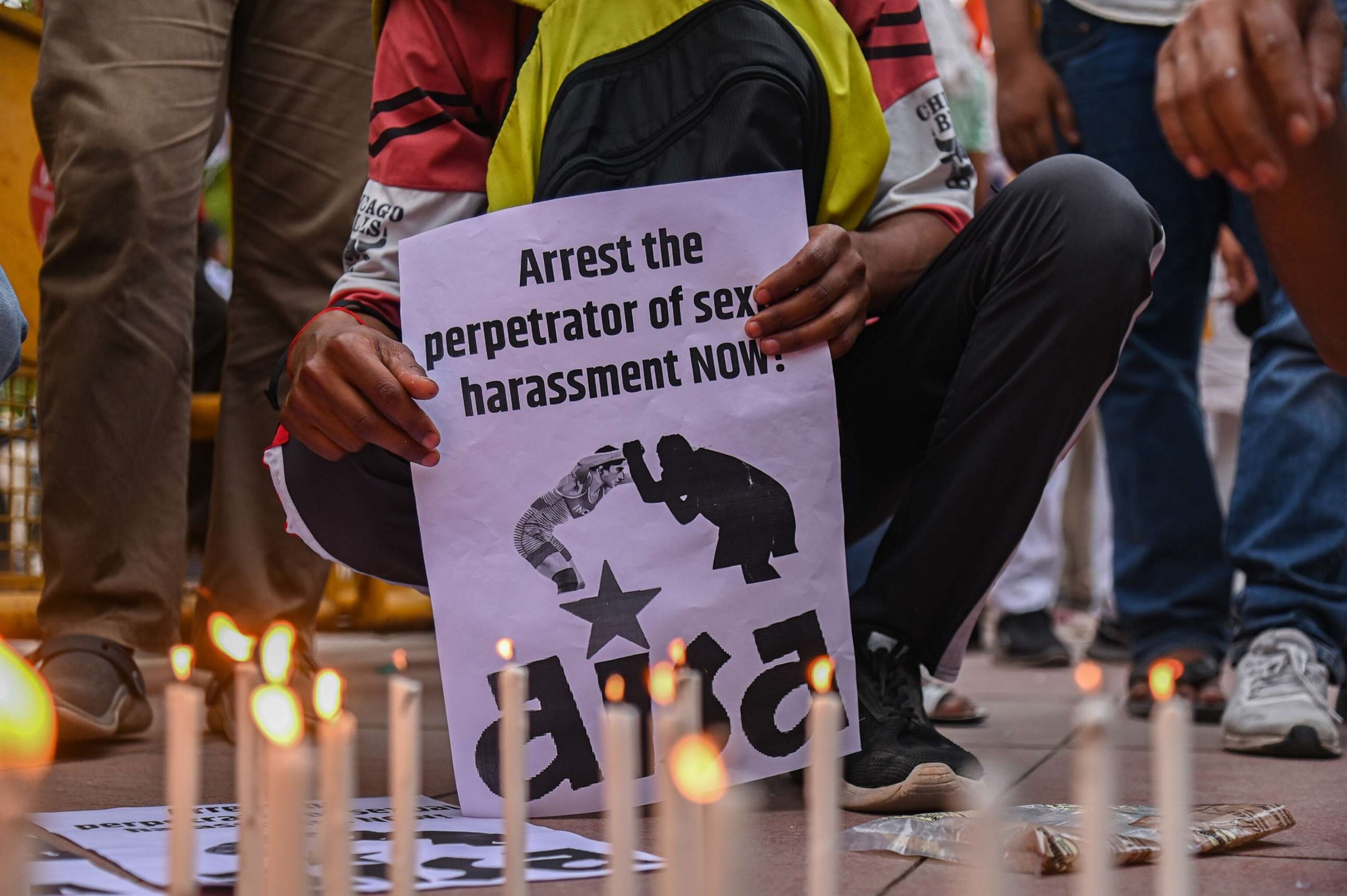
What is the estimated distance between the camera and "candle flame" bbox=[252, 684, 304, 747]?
34.3 inches

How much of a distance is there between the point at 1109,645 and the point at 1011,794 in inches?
95.5

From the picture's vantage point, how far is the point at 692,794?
77 centimetres

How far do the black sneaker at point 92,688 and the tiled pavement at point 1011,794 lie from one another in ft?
0.11

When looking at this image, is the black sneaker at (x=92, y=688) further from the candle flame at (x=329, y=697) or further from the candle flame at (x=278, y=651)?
the candle flame at (x=329, y=697)

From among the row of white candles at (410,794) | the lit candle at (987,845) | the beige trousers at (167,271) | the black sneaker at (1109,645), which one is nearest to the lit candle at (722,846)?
the row of white candles at (410,794)

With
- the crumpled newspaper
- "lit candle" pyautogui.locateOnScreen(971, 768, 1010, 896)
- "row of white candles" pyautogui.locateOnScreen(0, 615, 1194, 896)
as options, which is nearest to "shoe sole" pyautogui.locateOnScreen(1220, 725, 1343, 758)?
the crumpled newspaper

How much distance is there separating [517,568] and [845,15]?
874 mm

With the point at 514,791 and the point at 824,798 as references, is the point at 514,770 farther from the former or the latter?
the point at 824,798

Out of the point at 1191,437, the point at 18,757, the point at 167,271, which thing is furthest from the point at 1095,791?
the point at 1191,437

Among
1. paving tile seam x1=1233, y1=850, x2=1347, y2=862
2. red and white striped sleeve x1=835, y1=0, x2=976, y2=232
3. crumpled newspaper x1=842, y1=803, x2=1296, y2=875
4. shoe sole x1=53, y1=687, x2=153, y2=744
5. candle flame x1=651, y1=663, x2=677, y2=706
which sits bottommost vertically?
paving tile seam x1=1233, y1=850, x2=1347, y2=862

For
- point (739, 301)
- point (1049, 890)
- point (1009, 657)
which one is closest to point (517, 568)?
point (739, 301)

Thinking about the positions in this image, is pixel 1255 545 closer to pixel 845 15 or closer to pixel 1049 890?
pixel 845 15

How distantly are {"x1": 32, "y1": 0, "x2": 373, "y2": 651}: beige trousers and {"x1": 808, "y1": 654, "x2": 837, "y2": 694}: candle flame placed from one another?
1.05m

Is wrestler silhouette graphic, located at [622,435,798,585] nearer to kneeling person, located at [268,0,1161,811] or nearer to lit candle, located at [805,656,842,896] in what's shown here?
kneeling person, located at [268,0,1161,811]
